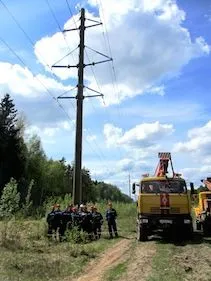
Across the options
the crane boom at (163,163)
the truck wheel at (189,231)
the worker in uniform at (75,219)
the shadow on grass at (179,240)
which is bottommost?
the shadow on grass at (179,240)

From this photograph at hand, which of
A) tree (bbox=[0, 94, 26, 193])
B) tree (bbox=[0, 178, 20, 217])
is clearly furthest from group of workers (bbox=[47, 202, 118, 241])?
tree (bbox=[0, 94, 26, 193])

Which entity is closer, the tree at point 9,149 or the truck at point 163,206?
the truck at point 163,206

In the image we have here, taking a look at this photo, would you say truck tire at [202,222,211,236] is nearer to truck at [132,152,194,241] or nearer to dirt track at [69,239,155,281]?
truck at [132,152,194,241]

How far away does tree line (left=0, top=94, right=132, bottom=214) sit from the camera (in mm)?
72688

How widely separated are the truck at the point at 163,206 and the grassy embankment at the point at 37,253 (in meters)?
2.03

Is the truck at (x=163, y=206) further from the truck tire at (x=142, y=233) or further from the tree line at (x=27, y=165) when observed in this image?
the tree line at (x=27, y=165)

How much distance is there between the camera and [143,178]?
2344 cm

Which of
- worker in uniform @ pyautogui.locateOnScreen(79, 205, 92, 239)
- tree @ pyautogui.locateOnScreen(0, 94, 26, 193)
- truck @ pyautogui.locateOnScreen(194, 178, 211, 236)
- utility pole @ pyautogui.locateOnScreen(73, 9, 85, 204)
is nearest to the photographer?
worker in uniform @ pyautogui.locateOnScreen(79, 205, 92, 239)

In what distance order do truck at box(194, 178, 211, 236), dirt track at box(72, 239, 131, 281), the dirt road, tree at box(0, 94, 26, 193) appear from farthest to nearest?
1. tree at box(0, 94, 26, 193)
2. truck at box(194, 178, 211, 236)
3. dirt track at box(72, 239, 131, 281)
4. the dirt road

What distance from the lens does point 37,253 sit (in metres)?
19.4

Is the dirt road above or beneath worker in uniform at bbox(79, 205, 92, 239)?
beneath

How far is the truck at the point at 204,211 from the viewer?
25350 mm

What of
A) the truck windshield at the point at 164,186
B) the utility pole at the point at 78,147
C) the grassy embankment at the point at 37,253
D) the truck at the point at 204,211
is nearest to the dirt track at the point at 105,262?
the grassy embankment at the point at 37,253

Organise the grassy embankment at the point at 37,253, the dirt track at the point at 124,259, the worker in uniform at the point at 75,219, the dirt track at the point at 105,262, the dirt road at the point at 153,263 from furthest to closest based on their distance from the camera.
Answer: the worker in uniform at the point at 75,219, the grassy embankment at the point at 37,253, the dirt track at the point at 105,262, the dirt track at the point at 124,259, the dirt road at the point at 153,263
